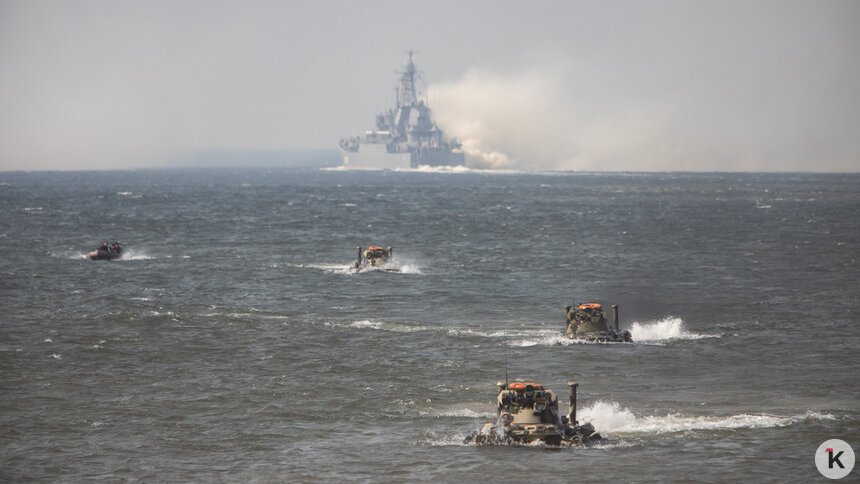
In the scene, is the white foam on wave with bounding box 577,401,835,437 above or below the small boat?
below

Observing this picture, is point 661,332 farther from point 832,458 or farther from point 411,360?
point 832,458

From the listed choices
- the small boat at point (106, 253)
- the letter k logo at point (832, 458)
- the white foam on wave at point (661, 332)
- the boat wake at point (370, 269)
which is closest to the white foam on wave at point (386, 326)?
the white foam on wave at point (661, 332)

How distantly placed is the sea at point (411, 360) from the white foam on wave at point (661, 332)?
130 millimetres

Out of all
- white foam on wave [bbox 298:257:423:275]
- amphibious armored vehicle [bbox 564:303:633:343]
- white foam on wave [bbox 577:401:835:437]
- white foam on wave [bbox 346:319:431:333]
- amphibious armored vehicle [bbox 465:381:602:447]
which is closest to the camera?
amphibious armored vehicle [bbox 465:381:602:447]

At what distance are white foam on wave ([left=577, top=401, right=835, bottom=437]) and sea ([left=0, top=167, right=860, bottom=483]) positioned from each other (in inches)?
4.4

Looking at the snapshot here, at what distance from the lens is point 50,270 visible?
67.2 meters

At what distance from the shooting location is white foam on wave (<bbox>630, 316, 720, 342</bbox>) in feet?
140

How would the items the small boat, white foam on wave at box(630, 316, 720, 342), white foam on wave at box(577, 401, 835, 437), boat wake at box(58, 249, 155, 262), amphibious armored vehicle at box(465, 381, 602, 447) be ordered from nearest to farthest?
amphibious armored vehicle at box(465, 381, 602, 447) < white foam on wave at box(577, 401, 835, 437) < white foam on wave at box(630, 316, 720, 342) < the small boat < boat wake at box(58, 249, 155, 262)

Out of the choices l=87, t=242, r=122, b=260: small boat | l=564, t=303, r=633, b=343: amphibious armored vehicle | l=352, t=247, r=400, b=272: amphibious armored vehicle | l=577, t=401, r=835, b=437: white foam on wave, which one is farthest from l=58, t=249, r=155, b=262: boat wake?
l=577, t=401, r=835, b=437: white foam on wave

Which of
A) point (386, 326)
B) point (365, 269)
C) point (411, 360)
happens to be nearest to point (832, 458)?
point (411, 360)

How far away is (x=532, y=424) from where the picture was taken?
27.3 m

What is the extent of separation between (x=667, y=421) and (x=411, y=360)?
1185 centimetres

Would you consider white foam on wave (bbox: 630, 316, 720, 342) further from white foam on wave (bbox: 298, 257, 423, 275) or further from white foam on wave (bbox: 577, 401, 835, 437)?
white foam on wave (bbox: 298, 257, 423, 275)

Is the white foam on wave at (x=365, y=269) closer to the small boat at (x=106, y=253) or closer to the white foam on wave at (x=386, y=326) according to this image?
the small boat at (x=106, y=253)
